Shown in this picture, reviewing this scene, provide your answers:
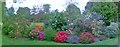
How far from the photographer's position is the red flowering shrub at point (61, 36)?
10.3 m

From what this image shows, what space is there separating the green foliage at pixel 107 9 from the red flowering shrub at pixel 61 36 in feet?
2.90

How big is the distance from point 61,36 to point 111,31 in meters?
1.19

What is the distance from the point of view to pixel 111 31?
10.3 m

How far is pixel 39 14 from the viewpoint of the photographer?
33.9ft

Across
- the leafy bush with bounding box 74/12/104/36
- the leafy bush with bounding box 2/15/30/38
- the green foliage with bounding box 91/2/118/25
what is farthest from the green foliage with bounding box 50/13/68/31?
the green foliage with bounding box 91/2/118/25

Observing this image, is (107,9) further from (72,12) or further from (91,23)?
(72,12)

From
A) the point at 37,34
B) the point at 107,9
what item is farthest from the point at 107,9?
the point at 37,34

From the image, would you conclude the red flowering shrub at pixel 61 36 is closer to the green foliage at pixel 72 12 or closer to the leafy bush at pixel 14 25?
the green foliage at pixel 72 12

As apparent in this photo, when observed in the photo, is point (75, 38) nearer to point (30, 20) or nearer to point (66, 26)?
point (66, 26)

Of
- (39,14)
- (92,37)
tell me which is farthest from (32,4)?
(92,37)

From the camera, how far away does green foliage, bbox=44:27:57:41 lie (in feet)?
33.9

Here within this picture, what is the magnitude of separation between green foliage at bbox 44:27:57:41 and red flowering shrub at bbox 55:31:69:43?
0.09 meters

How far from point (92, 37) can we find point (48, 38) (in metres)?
1.04

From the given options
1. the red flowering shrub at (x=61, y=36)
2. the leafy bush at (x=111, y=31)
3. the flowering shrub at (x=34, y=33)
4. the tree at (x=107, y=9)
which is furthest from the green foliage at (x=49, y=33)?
the leafy bush at (x=111, y=31)
